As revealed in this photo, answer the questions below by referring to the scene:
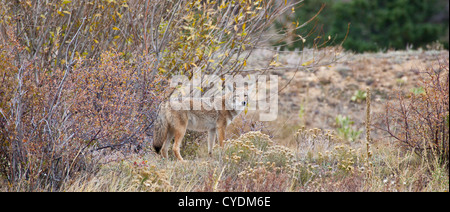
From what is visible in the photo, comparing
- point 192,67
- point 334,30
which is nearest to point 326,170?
point 192,67

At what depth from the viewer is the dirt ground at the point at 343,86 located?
11578 millimetres

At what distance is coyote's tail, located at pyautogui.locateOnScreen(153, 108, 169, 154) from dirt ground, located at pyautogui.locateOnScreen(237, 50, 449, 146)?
4.36 m

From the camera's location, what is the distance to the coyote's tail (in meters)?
6.77

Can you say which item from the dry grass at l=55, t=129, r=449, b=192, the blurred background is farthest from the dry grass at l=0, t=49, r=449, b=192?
the blurred background

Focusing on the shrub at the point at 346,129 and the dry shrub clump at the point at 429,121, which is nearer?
the dry shrub clump at the point at 429,121

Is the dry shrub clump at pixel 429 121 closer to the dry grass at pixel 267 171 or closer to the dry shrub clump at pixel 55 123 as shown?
the dry grass at pixel 267 171

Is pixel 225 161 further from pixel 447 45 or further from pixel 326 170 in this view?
pixel 447 45

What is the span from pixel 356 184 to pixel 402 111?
1259mm

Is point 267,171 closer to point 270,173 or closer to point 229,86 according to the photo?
point 270,173

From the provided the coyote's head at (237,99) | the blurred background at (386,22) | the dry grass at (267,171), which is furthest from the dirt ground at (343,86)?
the blurred background at (386,22)

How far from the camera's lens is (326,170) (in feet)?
21.2

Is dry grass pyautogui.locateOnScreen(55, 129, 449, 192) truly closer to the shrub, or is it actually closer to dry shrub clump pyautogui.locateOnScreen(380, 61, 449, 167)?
dry shrub clump pyautogui.locateOnScreen(380, 61, 449, 167)

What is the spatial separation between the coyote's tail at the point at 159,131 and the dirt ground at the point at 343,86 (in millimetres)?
4364
